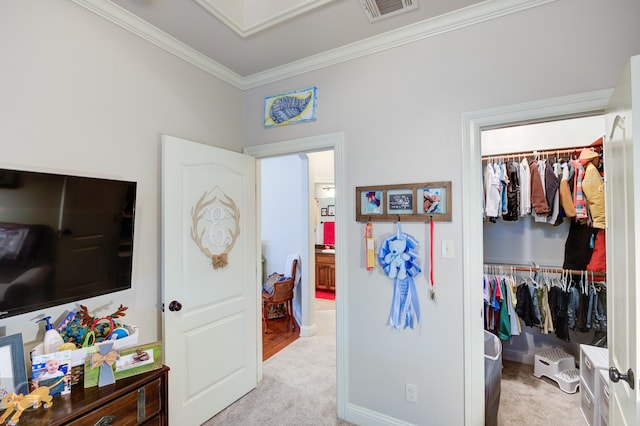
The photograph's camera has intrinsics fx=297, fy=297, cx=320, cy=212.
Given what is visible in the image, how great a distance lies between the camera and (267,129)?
2.51m

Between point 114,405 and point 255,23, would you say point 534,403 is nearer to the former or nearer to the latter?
point 114,405

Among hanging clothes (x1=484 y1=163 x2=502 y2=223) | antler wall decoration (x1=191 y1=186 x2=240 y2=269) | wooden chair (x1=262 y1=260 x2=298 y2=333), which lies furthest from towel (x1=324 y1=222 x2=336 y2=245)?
antler wall decoration (x1=191 y1=186 x2=240 y2=269)

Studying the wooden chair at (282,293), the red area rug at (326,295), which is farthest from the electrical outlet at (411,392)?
the red area rug at (326,295)

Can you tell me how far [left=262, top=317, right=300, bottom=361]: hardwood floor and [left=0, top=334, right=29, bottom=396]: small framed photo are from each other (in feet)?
7.26

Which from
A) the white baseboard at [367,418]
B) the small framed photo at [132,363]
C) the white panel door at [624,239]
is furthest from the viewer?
the white baseboard at [367,418]

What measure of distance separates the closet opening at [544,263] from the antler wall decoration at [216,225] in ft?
6.66

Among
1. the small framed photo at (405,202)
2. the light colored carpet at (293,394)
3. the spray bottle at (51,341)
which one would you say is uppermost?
the small framed photo at (405,202)

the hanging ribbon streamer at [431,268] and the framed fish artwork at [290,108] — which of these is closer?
the hanging ribbon streamer at [431,268]

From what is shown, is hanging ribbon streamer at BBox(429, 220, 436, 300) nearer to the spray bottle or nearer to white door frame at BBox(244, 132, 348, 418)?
white door frame at BBox(244, 132, 348, 418)

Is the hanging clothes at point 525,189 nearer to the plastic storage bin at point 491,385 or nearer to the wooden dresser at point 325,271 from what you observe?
the plastic storage bin at point 491,385

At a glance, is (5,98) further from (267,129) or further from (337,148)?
(337,148)

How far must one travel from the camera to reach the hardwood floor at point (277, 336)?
334 centimetres

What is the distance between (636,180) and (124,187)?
84.6 inches

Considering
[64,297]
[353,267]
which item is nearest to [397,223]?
[353,267]
